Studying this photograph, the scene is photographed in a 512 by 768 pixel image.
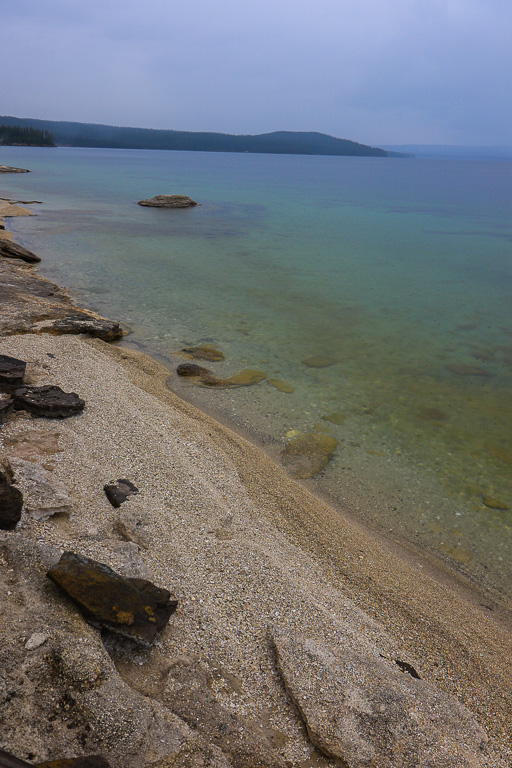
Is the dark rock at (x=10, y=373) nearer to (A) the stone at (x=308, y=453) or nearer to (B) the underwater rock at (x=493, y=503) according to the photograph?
(A) the stone at (x=308, y=453)

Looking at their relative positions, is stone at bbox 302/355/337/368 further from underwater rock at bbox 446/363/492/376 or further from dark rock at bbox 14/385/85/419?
dark rock at bbox 14/385/85/419

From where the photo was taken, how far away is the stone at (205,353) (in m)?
11.8

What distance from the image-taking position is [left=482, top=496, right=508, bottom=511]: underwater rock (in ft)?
24.5

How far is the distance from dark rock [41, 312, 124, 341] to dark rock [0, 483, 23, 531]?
7.24 m

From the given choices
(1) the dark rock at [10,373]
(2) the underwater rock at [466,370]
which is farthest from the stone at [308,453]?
(2) the underwater rock at [466,370]

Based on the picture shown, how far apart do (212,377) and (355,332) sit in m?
5.70

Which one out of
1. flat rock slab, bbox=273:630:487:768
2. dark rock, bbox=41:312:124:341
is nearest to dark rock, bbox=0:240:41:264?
dark rock, bbox=41:312:124:341

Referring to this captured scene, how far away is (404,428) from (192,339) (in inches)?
242

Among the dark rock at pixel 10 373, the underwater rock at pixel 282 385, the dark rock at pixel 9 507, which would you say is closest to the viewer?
the dark rock at pixel 9 507

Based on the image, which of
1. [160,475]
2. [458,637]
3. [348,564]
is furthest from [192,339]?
[458,637]

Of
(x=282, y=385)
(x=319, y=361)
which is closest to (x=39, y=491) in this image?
(x=282, y=385)

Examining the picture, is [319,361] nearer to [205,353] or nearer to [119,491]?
[205,353]

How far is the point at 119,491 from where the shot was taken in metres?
5.79

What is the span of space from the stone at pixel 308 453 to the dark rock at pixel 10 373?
4302 millimetres
